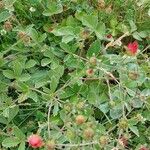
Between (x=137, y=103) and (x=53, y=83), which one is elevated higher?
(x=53, y=83)

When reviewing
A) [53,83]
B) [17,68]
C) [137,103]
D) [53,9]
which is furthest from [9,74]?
[137,103]

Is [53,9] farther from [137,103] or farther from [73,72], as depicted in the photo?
[137,103]

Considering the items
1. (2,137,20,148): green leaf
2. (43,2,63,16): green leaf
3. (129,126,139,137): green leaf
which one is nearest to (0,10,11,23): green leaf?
(43,2,63,16): green leaf

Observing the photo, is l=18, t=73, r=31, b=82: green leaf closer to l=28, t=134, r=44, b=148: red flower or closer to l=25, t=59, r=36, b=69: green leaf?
l=25, t=59, r=36, b=69: green leaf

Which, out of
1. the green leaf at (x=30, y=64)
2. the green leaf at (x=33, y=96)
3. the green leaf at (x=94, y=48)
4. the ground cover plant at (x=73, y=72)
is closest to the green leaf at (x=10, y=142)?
the ground cover plant at (x=73, y=72)

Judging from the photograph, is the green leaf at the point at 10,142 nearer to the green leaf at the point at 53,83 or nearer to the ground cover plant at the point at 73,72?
the ground cover plant at the point at 73,72

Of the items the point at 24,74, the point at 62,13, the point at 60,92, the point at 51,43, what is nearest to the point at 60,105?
the point at 60,92

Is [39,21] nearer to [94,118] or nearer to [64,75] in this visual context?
[64,75]

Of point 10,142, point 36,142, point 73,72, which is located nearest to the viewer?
point 36,142
